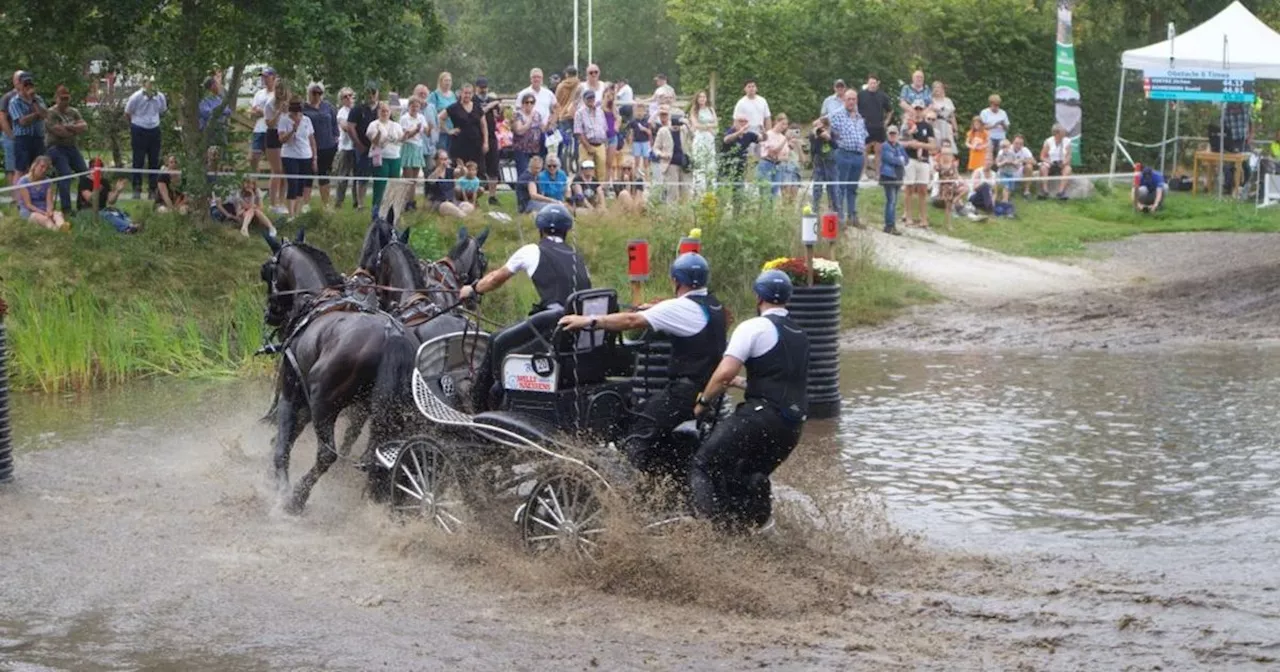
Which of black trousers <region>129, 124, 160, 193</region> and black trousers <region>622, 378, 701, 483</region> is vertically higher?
black trousers <region>129, 124, 160, 193</region>

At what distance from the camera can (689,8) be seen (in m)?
35.6

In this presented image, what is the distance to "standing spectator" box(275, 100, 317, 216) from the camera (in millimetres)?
22766

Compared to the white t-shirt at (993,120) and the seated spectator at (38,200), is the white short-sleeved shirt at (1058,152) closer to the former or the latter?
the white t-shirt at (993,120)

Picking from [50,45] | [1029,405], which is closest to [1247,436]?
[1029,405]

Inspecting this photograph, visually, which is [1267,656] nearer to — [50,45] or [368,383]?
[368,383]

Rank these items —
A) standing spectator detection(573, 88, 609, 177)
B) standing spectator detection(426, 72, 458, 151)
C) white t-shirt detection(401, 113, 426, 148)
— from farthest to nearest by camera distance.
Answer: standing spectator detection(573, 88, 609, 177) < standing spectator detection(426, 72, 458, 151) < white t-shirt detection(401, 113, 426, 148)

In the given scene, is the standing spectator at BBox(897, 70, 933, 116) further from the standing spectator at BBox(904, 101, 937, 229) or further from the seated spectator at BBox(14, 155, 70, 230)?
the seated spectator at BBox(14, 155, 70, 230)

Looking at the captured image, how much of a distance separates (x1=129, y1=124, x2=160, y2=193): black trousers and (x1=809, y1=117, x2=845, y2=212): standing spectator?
8.96 metres

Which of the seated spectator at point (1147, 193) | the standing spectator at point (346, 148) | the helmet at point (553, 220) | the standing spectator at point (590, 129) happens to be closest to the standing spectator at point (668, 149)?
the standing spectator at point (590, 129)

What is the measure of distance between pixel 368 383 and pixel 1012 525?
4299 millimetres

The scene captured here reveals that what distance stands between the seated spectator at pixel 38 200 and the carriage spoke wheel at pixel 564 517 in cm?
1223

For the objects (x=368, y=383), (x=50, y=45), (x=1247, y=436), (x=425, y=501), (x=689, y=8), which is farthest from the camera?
(x=689, y=8)

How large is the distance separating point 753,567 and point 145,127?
14.7 m

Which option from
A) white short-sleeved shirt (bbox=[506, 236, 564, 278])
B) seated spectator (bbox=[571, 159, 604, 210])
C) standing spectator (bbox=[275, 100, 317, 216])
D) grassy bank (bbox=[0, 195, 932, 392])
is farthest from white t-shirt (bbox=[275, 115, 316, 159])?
white short-sleeved shirt (bbox=[506, 236, 564, 278])
